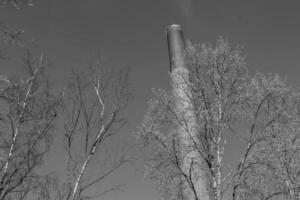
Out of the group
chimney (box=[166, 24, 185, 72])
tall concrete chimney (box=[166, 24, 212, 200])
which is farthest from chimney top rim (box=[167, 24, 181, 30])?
tall concrete chimney (box=[166, 24, 212, 200])

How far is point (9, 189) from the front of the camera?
11.1 metres

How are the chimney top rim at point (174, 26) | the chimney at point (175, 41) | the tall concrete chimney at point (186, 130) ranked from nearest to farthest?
the tall concrete chimney at point (186, 130)
the chimney at point (175, 41)
the chimney top rim at point (174, 26)

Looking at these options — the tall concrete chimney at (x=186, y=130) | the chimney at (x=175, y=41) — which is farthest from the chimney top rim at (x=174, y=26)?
the tall concrete chimney at (x=186, y=130)

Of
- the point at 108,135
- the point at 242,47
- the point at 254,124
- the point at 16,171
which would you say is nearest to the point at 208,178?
the point at 254,124

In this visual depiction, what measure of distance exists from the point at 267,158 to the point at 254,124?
4.04ft

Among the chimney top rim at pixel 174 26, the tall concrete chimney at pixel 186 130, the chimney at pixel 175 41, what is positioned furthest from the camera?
the chimney top rim at pixel 174 26

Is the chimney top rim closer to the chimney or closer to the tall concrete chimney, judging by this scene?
the chimney

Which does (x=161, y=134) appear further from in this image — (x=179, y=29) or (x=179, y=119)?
(x=179, y=29)

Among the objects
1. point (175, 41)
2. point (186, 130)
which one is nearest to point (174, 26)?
point (175, 41)

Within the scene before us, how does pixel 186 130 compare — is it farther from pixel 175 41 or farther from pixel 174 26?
pixel 174 26

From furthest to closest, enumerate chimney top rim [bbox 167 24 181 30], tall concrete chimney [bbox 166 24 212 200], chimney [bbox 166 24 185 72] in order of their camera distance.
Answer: chimney top rim [bbox 167 24 181 30]
chimney [bbox 166 24 185 72]
tall concrete chimney [bbox 166 24 212 200]

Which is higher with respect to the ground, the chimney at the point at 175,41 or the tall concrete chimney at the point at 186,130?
the chimney at the point at 175,41

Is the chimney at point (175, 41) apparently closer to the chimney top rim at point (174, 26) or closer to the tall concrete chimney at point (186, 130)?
the chimney top rim at point (174, 26)

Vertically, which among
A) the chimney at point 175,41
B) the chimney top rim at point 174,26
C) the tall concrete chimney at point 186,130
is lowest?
the tall concrete chimney at point 186,130
